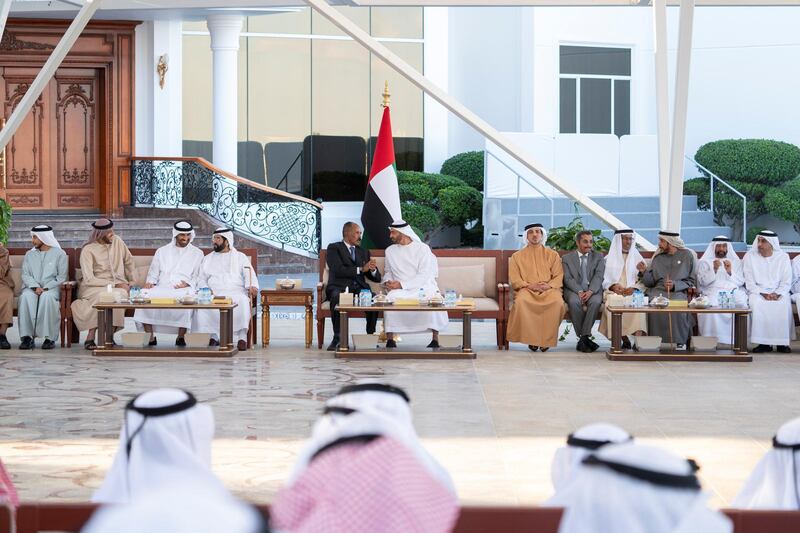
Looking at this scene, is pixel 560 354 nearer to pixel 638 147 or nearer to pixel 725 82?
pixel 638 147

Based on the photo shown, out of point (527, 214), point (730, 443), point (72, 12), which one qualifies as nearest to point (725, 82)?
point (527, 214)

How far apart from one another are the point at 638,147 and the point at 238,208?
647cm

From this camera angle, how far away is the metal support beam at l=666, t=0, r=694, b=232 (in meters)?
11.5

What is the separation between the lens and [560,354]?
36.3 feet

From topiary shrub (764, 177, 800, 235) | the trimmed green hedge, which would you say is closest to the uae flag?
the trimmed green hedge

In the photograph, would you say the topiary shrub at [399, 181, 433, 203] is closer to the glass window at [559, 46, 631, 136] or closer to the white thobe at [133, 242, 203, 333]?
the glass window at [559, 46, 631, 136]

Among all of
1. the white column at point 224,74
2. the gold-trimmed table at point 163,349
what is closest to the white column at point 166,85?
the white column at point 224,74

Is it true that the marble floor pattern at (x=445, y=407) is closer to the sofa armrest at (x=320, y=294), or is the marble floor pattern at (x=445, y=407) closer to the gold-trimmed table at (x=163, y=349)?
the gold-trimmed table at (x=163, y=349)

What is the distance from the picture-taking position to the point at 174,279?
11.5m

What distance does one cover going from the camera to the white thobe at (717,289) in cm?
1126

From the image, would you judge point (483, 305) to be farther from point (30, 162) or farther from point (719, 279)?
point (30, 162)

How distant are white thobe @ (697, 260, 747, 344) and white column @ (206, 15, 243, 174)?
347 inches

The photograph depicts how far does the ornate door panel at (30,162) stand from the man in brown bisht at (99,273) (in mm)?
6870

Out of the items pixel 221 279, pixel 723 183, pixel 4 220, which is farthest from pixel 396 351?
pixel 723 183
